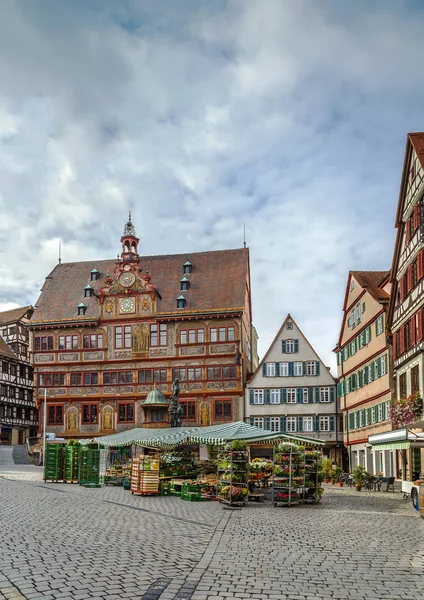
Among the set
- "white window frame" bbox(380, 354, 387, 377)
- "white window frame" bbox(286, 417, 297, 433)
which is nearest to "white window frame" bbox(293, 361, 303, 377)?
"white window frame" bbox(286, 417, 297, 433)

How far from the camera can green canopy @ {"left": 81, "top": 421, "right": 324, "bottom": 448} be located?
24297 millimetres

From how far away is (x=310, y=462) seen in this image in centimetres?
2344

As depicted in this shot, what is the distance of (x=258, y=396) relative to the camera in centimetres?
5275

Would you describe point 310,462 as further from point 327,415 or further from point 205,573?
point 327,415

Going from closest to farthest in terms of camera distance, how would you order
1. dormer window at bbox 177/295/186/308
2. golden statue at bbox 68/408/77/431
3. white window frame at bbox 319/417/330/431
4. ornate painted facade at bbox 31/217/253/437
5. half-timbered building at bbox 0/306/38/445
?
white window frame at bbox 319/417/330/431
ornate painted facade at bbox 31/217/253/437
dormer window at bbox 177/295/186/308
golden statue at bbox 68/408/77/431
half-timbered building at bbox 0/306/38/445

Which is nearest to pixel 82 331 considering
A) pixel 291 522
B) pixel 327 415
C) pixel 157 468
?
pixel 327 415

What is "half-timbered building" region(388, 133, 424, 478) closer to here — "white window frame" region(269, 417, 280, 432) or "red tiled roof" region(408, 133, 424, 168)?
"red tiled roof" region(408, 133, 424, 168)

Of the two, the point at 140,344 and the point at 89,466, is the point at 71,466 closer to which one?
the point at 89,466

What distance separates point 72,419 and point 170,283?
13313 millimetres

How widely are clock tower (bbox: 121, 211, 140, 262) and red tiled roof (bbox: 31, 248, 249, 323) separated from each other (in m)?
1.53

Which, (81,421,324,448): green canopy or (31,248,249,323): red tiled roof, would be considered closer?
(81,421,324,448): green canopy

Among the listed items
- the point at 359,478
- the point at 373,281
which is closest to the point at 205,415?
the point at 373,281

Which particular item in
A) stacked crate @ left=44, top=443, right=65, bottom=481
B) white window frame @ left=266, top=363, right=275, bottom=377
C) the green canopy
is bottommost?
stacked crate @ left=44, top=443, right=65, bottom=481

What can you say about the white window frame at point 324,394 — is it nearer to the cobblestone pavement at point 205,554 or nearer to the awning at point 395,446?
the awning at point 395,446
